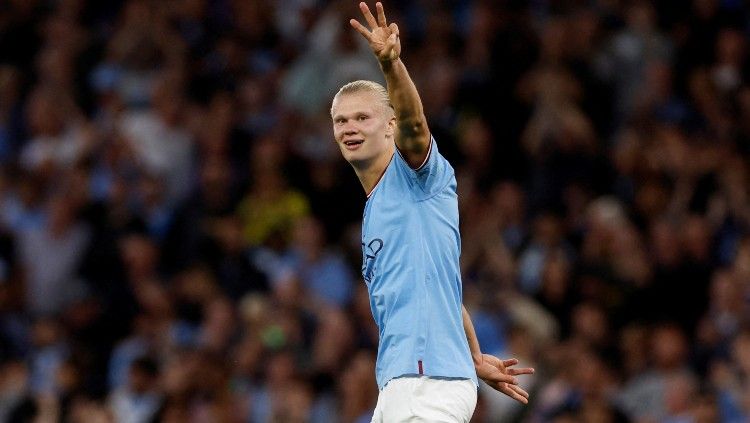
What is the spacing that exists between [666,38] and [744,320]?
3.75 meters

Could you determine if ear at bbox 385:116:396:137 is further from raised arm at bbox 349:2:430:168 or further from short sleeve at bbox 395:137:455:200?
raised arm at bbox 349:2:430:168

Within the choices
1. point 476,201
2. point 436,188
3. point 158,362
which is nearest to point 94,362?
point 158,362

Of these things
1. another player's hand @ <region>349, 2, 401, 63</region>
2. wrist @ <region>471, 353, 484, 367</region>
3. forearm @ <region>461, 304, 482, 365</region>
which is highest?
another player's hand @ <region>349, 2, 401, 63</region>

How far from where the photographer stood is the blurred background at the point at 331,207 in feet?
37.8

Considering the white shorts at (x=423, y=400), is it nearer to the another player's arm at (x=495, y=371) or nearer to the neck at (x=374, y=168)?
the another player's arm at (x=495, y=371)

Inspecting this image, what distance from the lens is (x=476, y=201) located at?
1266 cm

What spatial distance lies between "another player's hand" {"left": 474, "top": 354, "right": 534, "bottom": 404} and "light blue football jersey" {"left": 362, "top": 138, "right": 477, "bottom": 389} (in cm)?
40

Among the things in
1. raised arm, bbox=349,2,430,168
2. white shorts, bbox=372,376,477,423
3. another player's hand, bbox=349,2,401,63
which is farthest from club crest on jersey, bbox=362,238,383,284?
another player's hand, bbox=349,2,401,63

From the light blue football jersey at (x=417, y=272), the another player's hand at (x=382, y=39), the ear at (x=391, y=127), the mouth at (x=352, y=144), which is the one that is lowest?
the light blue football jersey at (x=417, y=272)

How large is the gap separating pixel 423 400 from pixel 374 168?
3.24ft

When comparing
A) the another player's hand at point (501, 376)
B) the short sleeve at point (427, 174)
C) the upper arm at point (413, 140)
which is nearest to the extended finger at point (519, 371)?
the another player's hand at point (501, 376)

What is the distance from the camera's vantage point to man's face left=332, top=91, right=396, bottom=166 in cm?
612

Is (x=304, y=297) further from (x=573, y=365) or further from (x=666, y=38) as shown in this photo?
(x=666, y=38)

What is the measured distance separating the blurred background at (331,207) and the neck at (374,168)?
467cm
